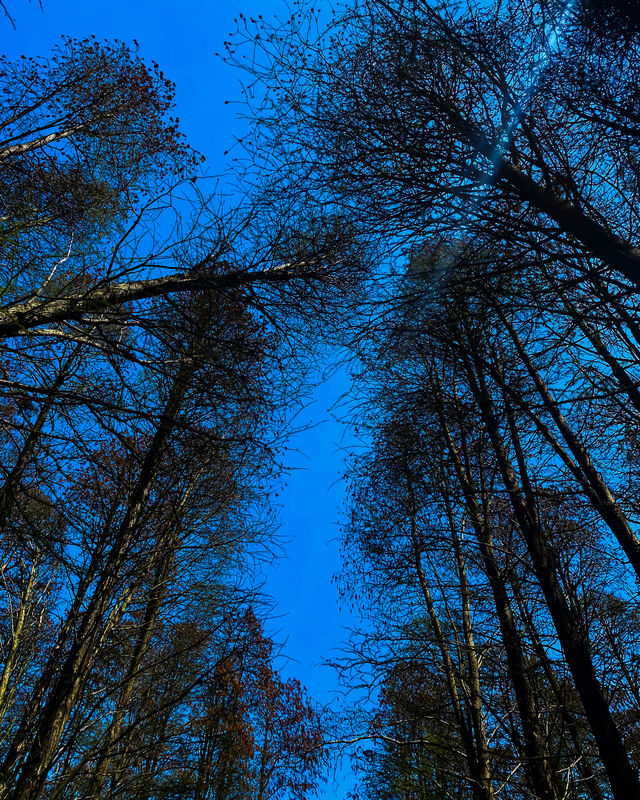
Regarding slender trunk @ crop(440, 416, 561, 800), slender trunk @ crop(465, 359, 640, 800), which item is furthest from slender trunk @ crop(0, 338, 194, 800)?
slender trunk @ crop(465, 359, 640, 800)

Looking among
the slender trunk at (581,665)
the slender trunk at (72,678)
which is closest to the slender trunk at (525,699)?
the slender trunk at (581,665)

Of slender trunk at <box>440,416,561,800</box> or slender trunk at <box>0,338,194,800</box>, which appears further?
slender trunk at <box>440,416,561,800</box>

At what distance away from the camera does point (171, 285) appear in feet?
12.5

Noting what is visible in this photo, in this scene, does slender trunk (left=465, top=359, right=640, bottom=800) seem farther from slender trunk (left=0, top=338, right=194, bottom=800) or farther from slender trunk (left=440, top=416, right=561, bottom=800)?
slender trunk (left=0, top=338, right=194, bottom=800)

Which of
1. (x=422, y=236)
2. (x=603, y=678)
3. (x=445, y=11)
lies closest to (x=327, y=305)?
(x=422, y=236)

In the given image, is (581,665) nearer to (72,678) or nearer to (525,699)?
(525,699)

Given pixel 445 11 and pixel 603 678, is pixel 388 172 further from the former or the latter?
pixel 603 678

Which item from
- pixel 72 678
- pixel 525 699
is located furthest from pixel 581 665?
pixel 72 678

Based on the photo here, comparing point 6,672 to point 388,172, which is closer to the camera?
point 388,172

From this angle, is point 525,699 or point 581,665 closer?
point 581,665

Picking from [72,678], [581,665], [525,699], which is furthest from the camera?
[525,699]

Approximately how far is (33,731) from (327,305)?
3669mm

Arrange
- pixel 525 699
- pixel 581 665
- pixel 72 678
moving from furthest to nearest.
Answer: pixel 525 699 → pixel 581 665 → pixel 72 678

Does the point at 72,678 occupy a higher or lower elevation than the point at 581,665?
lower
